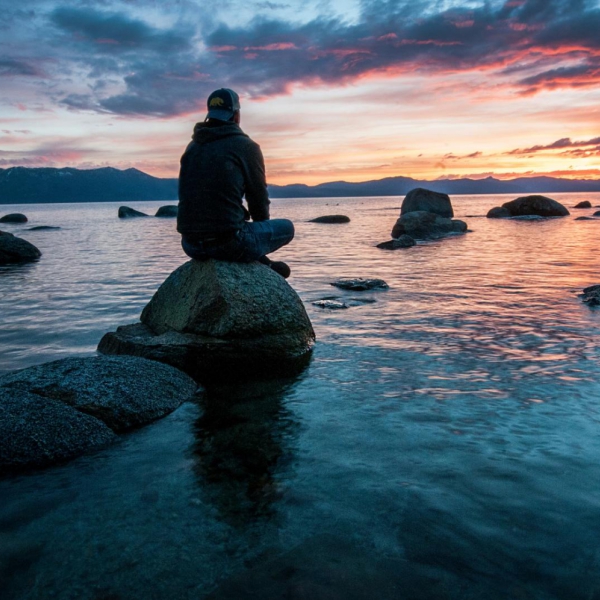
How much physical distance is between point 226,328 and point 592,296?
24.9 feet

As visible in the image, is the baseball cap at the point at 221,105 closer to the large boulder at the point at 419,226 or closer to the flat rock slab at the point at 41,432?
the flat rock slab at the point at 41,432

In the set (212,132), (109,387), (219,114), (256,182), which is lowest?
(109,387)

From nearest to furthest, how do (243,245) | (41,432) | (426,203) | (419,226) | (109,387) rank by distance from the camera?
(41,432) < (109,387) < (243,245) < (419,226) < (426,203)

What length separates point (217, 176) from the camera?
6.57 m

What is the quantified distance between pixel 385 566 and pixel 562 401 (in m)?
3.09

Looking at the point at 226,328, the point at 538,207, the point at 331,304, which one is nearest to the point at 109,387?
the point at 226,328

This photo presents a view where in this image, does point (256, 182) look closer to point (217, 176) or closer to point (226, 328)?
point (217, 176)

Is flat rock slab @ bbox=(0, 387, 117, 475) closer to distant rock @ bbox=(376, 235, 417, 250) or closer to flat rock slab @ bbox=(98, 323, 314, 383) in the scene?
flat rock slab @ bbox=(98, 323, 314, 383)

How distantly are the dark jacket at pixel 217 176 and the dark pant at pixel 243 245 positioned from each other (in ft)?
0.53

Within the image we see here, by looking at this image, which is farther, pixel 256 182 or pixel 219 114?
pixel 256 182

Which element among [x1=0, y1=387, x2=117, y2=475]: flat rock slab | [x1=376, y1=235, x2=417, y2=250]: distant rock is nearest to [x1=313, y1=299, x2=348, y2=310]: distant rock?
[x1=0, y1=387, x2=117, y2=475]: flat rock slab

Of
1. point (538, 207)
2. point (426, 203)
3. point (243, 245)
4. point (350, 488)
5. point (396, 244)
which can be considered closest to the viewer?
point (350, 488)

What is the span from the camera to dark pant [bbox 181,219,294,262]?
6.84m

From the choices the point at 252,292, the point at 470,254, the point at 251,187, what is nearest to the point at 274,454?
the point at 252,292
